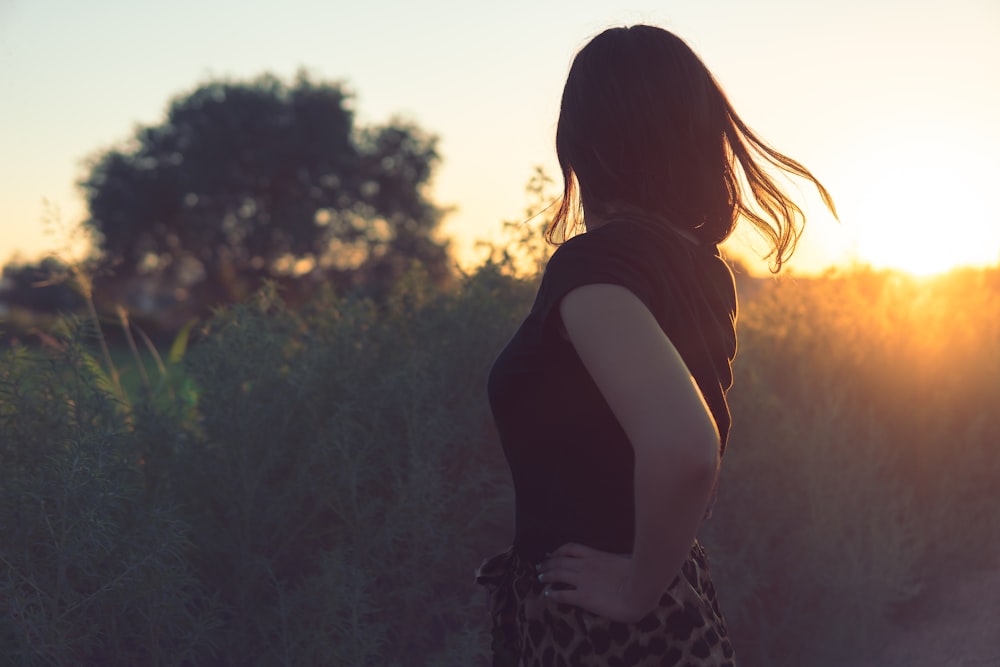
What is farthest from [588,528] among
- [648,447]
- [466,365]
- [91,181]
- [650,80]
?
[91,181]

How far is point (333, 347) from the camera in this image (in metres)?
4.05

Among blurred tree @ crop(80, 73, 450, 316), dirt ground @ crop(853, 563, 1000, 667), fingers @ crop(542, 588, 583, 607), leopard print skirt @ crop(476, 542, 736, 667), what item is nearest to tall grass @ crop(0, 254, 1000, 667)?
dirt ground @ crop(853, 563, 1000, 667)

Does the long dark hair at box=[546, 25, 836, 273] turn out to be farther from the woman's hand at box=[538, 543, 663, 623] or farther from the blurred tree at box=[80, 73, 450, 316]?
the blurred tree at box=[80, 73, 450, 316]

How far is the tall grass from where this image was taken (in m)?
2.79

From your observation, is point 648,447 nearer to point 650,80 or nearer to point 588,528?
point 588,528

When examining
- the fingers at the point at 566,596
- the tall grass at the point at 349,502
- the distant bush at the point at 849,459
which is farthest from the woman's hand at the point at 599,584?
the distant bush at the point at 849,459

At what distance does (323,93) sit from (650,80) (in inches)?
1413

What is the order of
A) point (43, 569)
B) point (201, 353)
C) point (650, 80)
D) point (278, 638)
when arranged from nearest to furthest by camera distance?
1. point (650, 80)
2. point (43, 569)
3. point (278, 638)
4. point (201, 353)

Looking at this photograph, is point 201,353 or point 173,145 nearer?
point 201,353

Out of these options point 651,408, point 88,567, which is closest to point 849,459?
point 88,567

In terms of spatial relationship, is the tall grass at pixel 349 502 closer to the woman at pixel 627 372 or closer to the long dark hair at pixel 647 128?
the woman at pixel 627 372

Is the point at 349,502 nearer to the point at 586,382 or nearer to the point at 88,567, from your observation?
the point at 88,567

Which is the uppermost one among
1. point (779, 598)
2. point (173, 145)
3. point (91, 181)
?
point (173, 145)

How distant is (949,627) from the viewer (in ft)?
14.4
